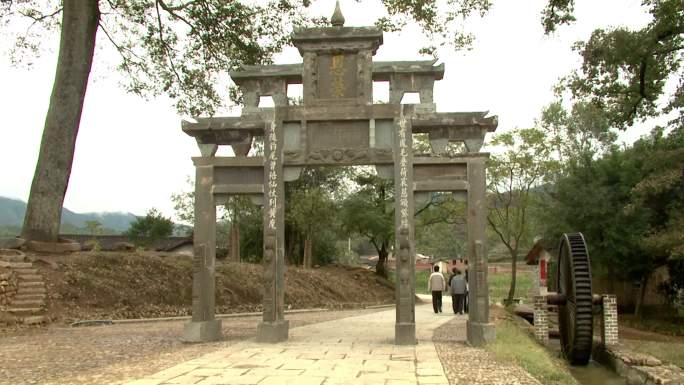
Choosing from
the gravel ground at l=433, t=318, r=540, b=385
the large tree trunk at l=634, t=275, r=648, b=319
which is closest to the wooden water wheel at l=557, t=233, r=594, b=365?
the gravel ground at l=433, t=318, r=540, b=385

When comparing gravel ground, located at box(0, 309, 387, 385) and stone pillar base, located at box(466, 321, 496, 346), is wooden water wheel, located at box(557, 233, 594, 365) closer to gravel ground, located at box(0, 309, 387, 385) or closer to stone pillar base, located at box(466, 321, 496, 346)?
stone pillar base, located at box(466, 321, 496, 346)

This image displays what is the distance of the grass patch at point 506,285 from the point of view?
133ft

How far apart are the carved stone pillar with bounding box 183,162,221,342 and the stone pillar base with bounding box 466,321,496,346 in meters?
4.49

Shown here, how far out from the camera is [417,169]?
10.6 metres

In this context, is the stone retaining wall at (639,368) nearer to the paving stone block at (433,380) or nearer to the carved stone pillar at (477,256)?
the carved stone pillar at (477,256)

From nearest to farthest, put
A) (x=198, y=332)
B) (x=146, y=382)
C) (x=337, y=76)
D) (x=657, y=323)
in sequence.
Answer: (x=146, y=382), (x=198, y=332), (x=337, y=76), (x=657, y=323)

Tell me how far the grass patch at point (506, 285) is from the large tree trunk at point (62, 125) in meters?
29.2

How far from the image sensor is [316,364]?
7730mm

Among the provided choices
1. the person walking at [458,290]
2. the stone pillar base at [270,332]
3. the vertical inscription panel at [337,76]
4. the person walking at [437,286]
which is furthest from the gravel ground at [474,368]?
the person walking at [437,286]

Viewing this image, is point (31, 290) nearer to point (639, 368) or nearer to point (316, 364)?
point (316, 364)

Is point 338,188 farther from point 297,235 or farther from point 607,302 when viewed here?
point 607,302

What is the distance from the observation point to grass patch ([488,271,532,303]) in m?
40.5

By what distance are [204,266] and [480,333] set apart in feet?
16.3

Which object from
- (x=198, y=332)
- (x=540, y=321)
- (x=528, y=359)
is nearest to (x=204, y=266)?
(x=198, y=332)
